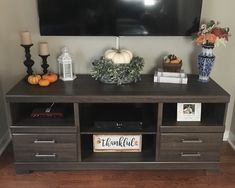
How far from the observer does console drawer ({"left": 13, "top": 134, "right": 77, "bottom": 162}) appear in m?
1.85

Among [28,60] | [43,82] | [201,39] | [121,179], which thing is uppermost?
[201,39]

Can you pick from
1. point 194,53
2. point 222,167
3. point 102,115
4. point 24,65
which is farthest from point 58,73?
point 222,167

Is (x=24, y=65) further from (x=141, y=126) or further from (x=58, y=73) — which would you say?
(x=141, y=126)

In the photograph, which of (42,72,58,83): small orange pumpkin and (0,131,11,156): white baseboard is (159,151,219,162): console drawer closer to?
(42,72,58,83): small orange pumpkin

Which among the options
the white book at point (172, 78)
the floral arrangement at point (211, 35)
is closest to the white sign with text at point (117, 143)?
the white book at point (172, 78)

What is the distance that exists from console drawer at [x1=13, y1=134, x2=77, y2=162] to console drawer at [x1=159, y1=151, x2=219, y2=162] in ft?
2.08

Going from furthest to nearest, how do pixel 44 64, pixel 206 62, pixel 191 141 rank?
pixel 44 64, pixel 206 62, pixel 191 141

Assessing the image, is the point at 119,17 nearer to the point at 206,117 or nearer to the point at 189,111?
the point at 189,111

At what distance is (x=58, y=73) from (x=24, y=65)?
274mm

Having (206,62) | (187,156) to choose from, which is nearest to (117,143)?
(187,156)

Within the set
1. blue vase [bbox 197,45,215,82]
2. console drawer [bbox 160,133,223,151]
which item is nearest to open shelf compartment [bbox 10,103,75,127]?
console drawer [bbox 160,133,223,151]

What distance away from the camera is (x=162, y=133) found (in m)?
1.85

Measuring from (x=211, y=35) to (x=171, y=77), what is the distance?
0.40 m

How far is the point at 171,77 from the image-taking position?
77.7 inches
